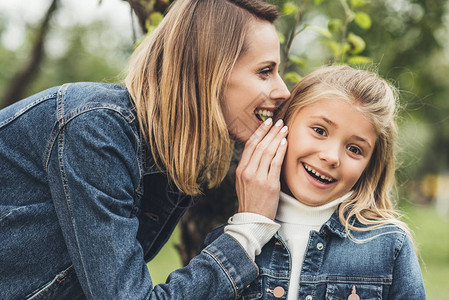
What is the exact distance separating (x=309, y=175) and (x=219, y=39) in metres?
0.69

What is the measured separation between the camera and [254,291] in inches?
78.1

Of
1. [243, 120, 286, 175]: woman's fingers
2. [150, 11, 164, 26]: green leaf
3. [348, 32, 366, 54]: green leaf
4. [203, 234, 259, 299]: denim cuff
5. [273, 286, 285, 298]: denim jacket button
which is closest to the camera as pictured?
[203, 234, 259, 299]: denim cuff

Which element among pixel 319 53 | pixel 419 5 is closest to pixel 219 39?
pixel 419 5

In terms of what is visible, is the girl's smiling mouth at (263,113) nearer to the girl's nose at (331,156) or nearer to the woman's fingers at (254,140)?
the woman's fingers at (254,140)

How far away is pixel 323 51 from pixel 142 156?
777 cm

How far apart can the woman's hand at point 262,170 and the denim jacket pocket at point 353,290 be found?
0.37 meters

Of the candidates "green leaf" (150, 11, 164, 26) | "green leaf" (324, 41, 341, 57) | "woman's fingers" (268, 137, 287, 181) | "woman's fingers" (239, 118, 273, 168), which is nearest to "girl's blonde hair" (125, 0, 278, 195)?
"woman's fingers" (239, 118, 273, 168)

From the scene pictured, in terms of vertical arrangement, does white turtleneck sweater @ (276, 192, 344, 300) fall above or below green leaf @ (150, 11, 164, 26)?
below

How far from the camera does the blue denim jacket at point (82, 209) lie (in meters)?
1.70

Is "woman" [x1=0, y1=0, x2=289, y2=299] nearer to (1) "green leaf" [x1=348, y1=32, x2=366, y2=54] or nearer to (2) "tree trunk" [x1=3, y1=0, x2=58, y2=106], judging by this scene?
(1) "green leaf" [x1=348, y1=32, x2=366, y2=54]

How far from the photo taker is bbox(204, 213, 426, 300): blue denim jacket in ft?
6.07

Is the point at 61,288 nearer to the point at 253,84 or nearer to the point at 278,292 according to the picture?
the point at 278,292

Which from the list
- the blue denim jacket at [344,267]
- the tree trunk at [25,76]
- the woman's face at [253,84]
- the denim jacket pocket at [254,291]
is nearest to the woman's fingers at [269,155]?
the woman's face at [253,84]

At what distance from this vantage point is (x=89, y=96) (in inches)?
74.3
